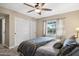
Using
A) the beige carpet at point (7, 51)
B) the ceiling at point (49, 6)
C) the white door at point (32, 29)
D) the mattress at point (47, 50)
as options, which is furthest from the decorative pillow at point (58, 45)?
the beige carpet at point (7, 51)

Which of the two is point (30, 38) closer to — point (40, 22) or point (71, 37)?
point (40, 22)

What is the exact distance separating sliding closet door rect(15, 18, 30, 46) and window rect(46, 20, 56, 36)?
32 centimetres

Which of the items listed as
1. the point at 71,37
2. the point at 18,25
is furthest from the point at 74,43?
the point at 18,25

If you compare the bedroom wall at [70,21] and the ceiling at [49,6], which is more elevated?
the ceiling at [49,6]

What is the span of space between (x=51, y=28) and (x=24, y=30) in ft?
1.39

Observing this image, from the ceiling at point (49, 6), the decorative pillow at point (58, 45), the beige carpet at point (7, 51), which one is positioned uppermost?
the ceiling at point (49, 6)

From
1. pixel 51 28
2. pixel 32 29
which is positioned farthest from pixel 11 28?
pixel 51 28

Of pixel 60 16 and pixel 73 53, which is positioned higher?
pixel 60 16

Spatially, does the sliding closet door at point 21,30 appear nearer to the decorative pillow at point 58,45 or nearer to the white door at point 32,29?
the white door at point 32,29

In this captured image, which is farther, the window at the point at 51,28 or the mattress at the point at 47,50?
the window at the point at 51,28

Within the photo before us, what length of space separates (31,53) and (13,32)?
16.4 inches

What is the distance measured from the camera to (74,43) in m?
1.44

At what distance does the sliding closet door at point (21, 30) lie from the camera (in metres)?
1.51

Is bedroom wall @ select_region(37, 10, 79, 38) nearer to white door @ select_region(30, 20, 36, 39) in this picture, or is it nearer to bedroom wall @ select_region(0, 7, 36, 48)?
white door @ select_region(30, 20, 36, 39)
